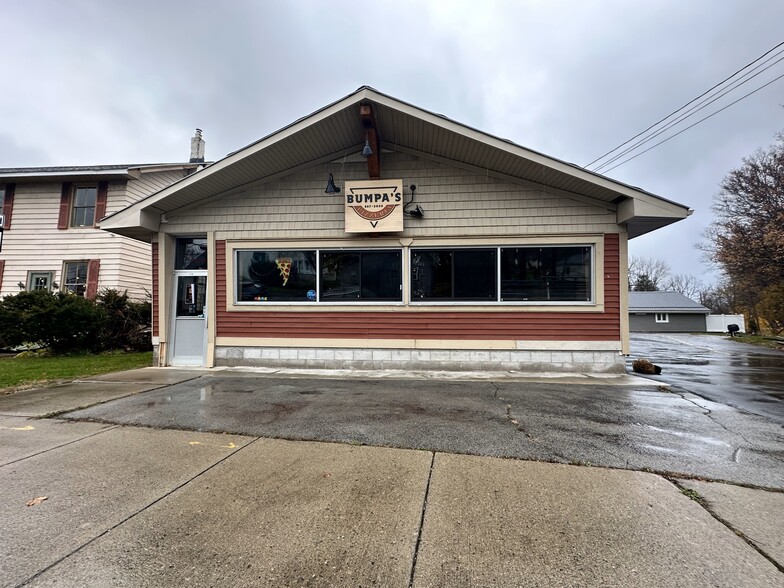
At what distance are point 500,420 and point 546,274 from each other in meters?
4.41

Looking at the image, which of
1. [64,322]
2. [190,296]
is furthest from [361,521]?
[64,322]

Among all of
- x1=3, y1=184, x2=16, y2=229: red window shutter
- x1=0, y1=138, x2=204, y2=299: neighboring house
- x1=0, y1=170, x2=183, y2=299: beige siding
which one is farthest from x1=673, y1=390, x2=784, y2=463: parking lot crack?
x1=3, y1=184, x2=16, y2=229: red window shutter

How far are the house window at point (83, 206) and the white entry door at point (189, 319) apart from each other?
801 cm

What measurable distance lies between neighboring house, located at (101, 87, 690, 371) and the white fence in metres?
38.5

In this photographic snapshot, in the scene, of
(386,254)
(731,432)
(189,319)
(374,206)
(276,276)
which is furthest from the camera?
(189,319)

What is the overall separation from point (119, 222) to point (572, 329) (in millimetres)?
9895

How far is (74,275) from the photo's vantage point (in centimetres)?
1346

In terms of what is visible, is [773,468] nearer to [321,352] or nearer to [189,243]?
[321,352]

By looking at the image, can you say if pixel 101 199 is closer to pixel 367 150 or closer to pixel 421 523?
pixel 367 150

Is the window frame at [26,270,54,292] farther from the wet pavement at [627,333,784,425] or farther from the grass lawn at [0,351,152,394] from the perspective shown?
the wet pavement at [627,333,784,425]

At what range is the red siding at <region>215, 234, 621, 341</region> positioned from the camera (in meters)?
7.81

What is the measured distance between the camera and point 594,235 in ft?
25.7

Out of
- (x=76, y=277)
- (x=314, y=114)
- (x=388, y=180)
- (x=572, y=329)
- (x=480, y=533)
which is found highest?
(x=314, y=114)

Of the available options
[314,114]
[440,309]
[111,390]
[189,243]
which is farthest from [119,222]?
[440,309]
